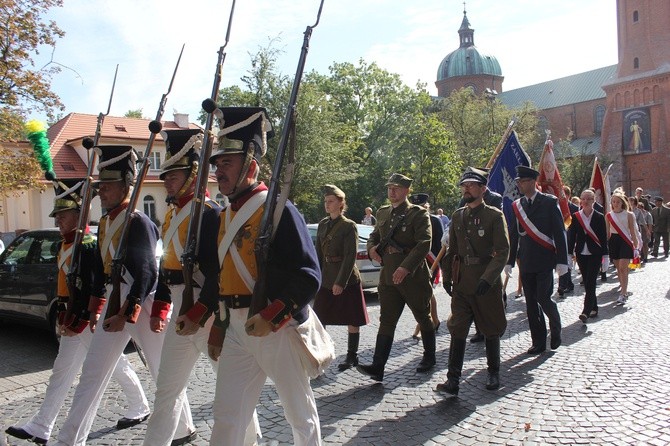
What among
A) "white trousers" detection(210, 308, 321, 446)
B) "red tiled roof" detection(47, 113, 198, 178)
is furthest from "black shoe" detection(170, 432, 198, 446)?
"red tiled roof" detection(47, 113, 198, 178)

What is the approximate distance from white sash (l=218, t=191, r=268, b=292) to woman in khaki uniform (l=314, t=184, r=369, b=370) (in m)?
3.00

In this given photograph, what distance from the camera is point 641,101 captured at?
5459 cm

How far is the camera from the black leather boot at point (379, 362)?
5.57 meters

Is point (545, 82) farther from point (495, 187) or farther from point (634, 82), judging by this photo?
point (495, 187)

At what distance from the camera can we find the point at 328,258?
6457 millimetres

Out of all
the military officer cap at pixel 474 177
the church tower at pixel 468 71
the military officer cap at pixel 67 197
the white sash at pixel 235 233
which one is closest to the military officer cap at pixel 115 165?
the military officer cap at pixel 67 197

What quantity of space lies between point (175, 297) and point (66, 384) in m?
1.28

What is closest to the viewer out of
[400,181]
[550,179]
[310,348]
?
[310,348]

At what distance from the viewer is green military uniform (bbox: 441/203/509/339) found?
17.9 feet

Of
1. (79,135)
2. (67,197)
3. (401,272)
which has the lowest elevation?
(401,272)

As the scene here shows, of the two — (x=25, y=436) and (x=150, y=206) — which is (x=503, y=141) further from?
(x=150, y=206)

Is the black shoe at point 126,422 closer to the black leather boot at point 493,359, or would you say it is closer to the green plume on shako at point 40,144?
the green plume on shako at point 40,144

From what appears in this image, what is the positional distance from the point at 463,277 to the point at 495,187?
4.01 m

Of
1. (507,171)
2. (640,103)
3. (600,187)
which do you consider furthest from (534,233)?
(640,103)
